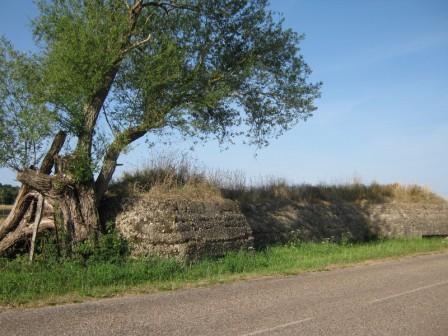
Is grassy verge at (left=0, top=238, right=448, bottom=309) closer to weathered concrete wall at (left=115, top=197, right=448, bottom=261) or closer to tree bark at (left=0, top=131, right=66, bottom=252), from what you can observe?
weathered concrete wall at (left=115, top=197, right=448, bottom=261)

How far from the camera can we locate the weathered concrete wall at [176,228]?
12.6 m

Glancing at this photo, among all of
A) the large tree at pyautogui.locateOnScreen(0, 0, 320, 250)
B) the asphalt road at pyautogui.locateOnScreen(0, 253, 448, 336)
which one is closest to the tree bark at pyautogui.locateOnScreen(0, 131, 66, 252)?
the large tree at pyautogui.locateOnScreen(0, 0, 320, 250)

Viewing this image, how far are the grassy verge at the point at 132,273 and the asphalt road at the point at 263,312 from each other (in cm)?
75

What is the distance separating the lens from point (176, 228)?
41.8 ft

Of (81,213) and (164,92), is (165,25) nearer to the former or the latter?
(164,92)

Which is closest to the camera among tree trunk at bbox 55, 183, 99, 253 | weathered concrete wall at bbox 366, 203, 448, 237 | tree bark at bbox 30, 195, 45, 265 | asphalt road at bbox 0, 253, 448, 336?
asphalt road at bbox 0, 253, 448, 336

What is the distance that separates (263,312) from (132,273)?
4.20 metres

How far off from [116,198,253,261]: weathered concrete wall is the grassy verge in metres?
0.44

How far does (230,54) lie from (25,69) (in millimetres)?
6591

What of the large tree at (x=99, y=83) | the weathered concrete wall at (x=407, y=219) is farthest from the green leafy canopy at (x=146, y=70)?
the weathered concrete wall at (x=407, y=219)

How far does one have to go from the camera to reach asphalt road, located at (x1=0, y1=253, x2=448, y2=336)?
643 centimetres

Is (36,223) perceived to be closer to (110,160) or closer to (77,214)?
(77,214)

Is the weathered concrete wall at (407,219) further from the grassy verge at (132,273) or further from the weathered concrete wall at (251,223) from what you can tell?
the grassy verge at (132,273)

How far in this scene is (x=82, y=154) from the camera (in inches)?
478
